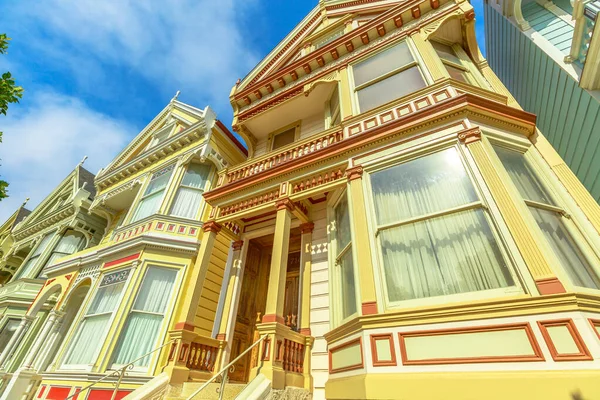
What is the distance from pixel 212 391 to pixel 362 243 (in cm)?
388

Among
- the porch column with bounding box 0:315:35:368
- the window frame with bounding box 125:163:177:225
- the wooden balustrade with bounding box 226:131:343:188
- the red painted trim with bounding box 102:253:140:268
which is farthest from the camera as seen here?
the porch column with bounding box 0:315:35:368

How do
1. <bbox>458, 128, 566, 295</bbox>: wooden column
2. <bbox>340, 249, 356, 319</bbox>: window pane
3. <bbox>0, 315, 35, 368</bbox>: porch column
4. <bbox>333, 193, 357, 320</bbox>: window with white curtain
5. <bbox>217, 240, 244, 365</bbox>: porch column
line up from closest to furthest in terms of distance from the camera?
<bbox>458, 128, 566, 295</bbox>: wooden column → <bbox>340, 249, 356, 319</bbox>: window pane → <bbox>333, 193, 357, 320</bbox>: window with white curtain → <bbox>217, 240, 244, 365</bbox>: porch column → <bbox>0, 315, 35, 368</bbox>: porch column

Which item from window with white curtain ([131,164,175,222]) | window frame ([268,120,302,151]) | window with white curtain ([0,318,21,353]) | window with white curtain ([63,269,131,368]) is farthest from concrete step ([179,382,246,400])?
window with white curtain ([0,318,21,353])

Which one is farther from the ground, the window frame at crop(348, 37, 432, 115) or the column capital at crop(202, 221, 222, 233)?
the window frame at crop(348, 37, 432, 115)

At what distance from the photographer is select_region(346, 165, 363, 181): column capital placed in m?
5.59

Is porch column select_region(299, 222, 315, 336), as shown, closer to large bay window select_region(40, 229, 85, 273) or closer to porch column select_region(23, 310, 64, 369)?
porch column select_region(23, 310, 64, 369)

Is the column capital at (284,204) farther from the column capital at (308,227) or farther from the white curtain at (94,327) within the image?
the white curtain at (94,327)

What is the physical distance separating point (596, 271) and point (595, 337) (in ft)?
4.85

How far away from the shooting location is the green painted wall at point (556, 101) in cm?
620

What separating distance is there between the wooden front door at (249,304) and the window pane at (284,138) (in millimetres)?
3790

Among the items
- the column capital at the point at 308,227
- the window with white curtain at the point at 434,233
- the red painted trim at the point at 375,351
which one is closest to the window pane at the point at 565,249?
the window with white curtain at the point at 434,233

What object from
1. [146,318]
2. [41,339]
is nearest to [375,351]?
[146,318]

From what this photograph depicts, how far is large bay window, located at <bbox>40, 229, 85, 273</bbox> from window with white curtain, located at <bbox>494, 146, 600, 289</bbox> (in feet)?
59.9

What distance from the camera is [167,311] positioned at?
25.9 feet
